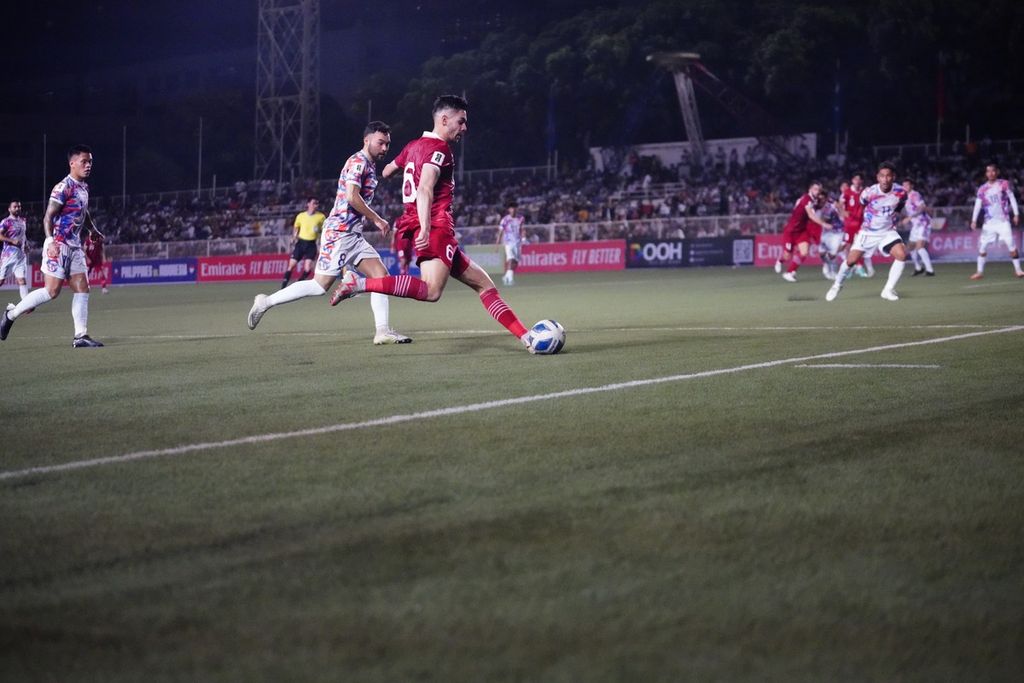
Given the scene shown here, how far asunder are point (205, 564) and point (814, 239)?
2654 cm

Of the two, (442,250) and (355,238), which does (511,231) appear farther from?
(442,250)

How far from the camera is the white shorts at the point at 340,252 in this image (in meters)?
13.1

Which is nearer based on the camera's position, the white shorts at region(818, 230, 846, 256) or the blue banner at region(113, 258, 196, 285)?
the white shorts at region(818, 230, 846, 256)

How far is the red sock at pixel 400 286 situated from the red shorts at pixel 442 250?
0.62 ft

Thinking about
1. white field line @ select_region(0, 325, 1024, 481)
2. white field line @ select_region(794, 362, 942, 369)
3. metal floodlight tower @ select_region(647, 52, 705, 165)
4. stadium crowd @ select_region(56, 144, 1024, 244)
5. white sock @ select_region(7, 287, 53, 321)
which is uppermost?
metal floodlight tower @ select_region(647, 52, 705, 165)

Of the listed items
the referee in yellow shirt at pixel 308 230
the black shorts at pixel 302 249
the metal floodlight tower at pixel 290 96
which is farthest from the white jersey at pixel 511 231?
the metal floodlight tower at pixel 290 96

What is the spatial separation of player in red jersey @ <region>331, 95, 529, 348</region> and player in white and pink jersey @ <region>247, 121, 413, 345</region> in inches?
54.2

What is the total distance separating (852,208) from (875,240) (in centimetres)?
671

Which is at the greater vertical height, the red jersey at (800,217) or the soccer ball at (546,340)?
the red jersey at (800,217)

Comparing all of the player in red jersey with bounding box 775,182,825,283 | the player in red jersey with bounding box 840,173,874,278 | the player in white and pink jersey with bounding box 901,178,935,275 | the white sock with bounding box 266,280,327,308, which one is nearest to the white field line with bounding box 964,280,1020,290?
the player in red jersey with bounding box 840,173,874,278

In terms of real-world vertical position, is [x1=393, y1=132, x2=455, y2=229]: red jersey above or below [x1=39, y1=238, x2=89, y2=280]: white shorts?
above

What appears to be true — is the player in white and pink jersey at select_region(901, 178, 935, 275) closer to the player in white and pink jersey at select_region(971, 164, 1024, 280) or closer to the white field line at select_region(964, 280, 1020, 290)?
the player in white and pink jersey at select_region(971, 164, 1024, 280)

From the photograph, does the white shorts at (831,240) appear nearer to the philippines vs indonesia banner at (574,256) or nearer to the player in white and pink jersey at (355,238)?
the philippines vs indonesia banner at (574,256)

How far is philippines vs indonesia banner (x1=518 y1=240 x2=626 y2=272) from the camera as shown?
4362 cm
